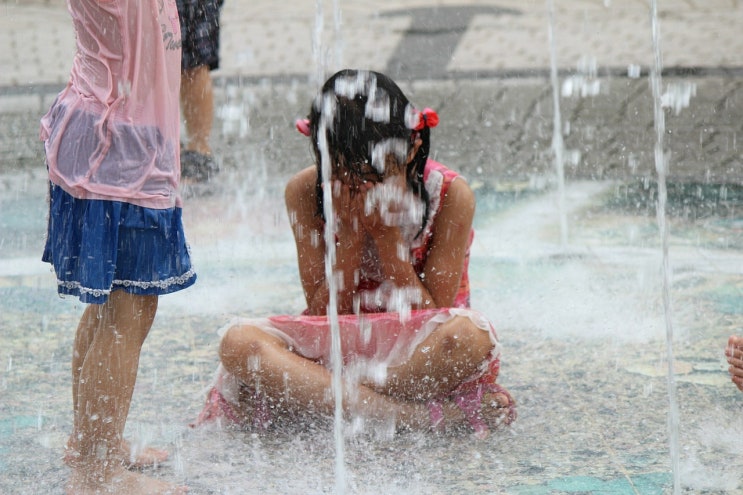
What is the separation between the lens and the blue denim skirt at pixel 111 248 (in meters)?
2.21

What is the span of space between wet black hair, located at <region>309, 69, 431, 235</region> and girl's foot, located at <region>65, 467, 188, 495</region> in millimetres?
766

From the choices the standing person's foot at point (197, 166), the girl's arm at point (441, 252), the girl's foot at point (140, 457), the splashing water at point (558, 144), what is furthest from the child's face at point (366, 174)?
the standing person's foot at point (197, 166)

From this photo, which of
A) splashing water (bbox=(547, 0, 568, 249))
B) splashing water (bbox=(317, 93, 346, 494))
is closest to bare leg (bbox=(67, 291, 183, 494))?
splashing water (bbox=(317, 93, 346, 494))

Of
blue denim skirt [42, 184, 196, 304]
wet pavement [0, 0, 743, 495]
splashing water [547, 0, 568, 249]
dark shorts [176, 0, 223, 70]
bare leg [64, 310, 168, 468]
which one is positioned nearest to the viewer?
blue denim skirt [42, 184, 196, 304]

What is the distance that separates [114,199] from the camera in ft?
7.30

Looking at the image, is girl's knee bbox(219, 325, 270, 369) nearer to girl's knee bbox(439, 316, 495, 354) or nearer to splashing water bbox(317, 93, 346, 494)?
splashing water bbox(317, 93, 346, 494)

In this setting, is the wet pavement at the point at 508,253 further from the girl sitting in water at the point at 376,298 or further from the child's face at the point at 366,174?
the child's face at the point at 366,174

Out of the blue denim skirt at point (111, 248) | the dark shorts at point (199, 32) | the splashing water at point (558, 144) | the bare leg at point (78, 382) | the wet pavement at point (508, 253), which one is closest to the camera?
the blue denim skirt at point (111, 248)

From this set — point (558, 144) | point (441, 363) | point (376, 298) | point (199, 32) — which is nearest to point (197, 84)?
point (199, 32)

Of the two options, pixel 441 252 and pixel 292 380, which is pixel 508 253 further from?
pixel 292 380

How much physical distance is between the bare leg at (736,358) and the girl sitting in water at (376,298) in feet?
1.61

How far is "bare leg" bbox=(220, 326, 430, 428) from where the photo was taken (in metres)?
2.57

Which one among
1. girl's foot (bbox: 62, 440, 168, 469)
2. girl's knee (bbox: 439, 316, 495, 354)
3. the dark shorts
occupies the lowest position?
girl's foot (bbox: 62, 440, 168, 469)

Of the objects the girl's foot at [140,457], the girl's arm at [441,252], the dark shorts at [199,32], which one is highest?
the dark shorts at [199,32]
